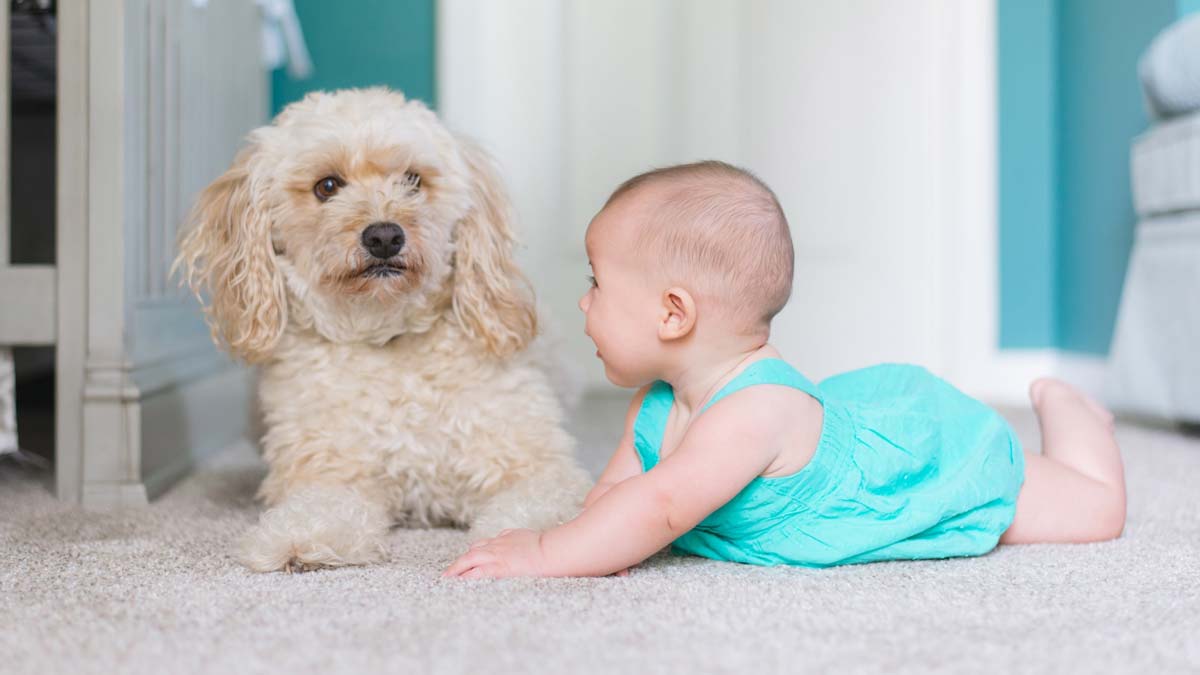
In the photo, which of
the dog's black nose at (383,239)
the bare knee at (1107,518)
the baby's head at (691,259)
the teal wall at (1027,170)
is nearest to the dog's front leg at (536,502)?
the baby's head at (691,259)

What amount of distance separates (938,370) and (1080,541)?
226cm

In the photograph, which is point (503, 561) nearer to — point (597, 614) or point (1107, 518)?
point (597, 614)

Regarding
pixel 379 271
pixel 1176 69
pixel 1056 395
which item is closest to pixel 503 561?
pixel 379 271

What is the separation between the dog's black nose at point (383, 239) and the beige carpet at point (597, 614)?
1.19 ft

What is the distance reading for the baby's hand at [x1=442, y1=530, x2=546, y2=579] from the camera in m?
1.07

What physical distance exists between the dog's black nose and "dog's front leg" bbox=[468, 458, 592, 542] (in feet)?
1.11

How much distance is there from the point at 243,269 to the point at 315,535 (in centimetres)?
45

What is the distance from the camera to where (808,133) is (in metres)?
3.47

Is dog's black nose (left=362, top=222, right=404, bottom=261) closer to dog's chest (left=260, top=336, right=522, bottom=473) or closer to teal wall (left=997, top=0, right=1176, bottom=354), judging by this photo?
dog's chest (left=260, top=336, right=522, bottom=473)

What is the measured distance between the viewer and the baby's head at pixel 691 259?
1.11 m

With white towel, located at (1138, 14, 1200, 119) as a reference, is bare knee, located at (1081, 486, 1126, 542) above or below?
below

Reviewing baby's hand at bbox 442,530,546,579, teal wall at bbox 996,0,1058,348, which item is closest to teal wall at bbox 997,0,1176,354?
teal wall at bbox 996,0,1058,348

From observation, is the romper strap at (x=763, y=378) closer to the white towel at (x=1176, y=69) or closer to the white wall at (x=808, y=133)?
the white towel at (x=1176, y=69)

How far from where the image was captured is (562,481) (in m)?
1.38
